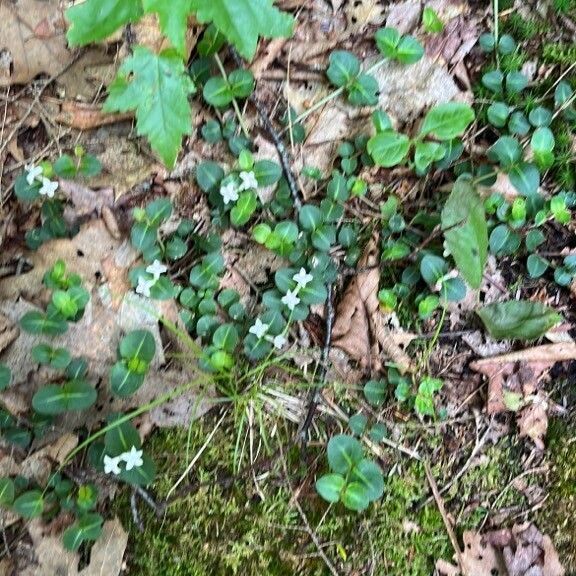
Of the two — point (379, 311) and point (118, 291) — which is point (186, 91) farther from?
point (379, 311)

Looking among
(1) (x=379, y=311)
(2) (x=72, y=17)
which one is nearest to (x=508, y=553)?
(1) (x=379, y=311)

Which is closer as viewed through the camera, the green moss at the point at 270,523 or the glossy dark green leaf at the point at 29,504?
the glossy dark green leaf at the point at 29,504

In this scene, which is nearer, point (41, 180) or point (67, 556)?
point (67, 556)

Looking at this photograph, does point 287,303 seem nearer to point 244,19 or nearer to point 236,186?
point 236,186

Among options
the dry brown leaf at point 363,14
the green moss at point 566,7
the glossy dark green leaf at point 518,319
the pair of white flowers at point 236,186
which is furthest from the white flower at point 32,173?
the green moss at point 566,7

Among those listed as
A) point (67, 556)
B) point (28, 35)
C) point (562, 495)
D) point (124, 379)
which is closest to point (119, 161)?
point (28, 35)

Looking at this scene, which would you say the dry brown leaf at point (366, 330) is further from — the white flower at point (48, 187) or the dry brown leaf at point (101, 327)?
the white flower at point (48, 187)
